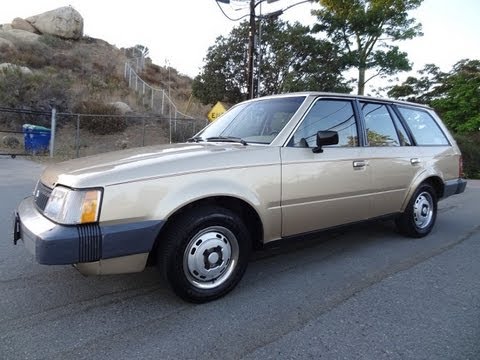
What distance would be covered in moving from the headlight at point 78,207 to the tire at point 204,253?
22.0 inches

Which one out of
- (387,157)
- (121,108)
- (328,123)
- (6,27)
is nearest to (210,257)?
(328,123)

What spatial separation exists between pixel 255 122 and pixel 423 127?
2570mm

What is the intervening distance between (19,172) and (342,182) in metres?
8.79

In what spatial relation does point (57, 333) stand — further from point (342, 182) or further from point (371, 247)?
point (371, 247)

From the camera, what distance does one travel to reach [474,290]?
11.0ft

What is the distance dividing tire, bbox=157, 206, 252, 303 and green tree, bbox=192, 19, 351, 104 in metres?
18.7

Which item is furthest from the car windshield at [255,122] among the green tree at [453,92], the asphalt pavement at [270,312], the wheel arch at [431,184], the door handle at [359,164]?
the green tree at [453,92]

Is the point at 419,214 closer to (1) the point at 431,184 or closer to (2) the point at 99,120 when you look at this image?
(1) the point at 431,184

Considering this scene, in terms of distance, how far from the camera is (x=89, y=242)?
246cm

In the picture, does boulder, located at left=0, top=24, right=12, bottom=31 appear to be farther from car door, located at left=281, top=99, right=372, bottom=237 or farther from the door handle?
the door handle

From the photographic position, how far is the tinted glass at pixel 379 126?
4.26m

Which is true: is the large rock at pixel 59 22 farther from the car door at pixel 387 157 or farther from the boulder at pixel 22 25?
the car door at pixel 387 157

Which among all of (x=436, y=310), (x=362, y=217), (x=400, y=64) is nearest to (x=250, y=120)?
(x=362, y=217)

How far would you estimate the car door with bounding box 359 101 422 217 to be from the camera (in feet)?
13.7
